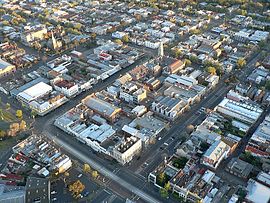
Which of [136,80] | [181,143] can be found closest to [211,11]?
[136,80]

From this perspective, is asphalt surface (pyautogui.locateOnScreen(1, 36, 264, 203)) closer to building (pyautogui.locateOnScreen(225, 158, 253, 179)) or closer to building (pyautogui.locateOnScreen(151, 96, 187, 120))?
building (pyautogui.locateOnScreen(151, 96, 187, 120))

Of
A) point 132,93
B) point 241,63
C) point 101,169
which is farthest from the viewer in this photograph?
point 241,63

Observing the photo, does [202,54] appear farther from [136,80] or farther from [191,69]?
[136,80]

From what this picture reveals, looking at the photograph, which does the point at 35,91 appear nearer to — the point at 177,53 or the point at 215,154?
the point at 177,53

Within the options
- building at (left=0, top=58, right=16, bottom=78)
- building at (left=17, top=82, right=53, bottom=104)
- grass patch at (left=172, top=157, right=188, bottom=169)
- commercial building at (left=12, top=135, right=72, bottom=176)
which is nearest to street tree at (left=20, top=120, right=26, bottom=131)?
commercial building at (left=12, top=135, right=72, bottom=176)

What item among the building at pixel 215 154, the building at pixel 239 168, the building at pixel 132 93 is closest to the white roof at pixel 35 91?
the building at pixel 132 93

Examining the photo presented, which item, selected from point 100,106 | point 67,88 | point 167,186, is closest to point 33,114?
point 67,88
